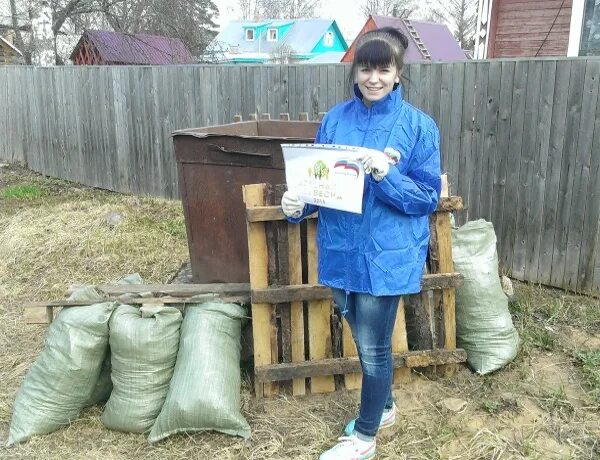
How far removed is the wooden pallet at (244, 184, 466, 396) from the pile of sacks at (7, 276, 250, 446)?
287 mm

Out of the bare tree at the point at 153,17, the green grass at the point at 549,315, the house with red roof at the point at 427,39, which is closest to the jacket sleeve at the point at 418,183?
the green grass at the point at 549,315

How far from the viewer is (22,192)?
Result: 8898mm

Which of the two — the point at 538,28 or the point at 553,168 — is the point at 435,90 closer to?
the point at 553,168

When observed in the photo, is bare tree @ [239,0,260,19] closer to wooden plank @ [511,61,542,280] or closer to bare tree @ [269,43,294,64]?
bare tree @ [269,43,294,64]

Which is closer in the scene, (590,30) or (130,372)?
(130,372)

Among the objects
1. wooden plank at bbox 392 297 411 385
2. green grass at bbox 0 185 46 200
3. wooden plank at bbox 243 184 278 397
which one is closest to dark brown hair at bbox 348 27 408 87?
wooden plank at bbox 243 184 278 397

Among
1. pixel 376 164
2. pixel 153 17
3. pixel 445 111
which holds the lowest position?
pixel 376 164

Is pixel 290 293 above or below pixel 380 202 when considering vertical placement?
below

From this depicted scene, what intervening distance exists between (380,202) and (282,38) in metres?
49.8

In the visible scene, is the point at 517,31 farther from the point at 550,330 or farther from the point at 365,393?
the point at 365,393

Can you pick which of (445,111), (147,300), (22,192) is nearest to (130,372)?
(147,300)

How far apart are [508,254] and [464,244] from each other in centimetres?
184

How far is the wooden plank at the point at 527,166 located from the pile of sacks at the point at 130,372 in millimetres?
3030

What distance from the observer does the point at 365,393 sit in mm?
2592
